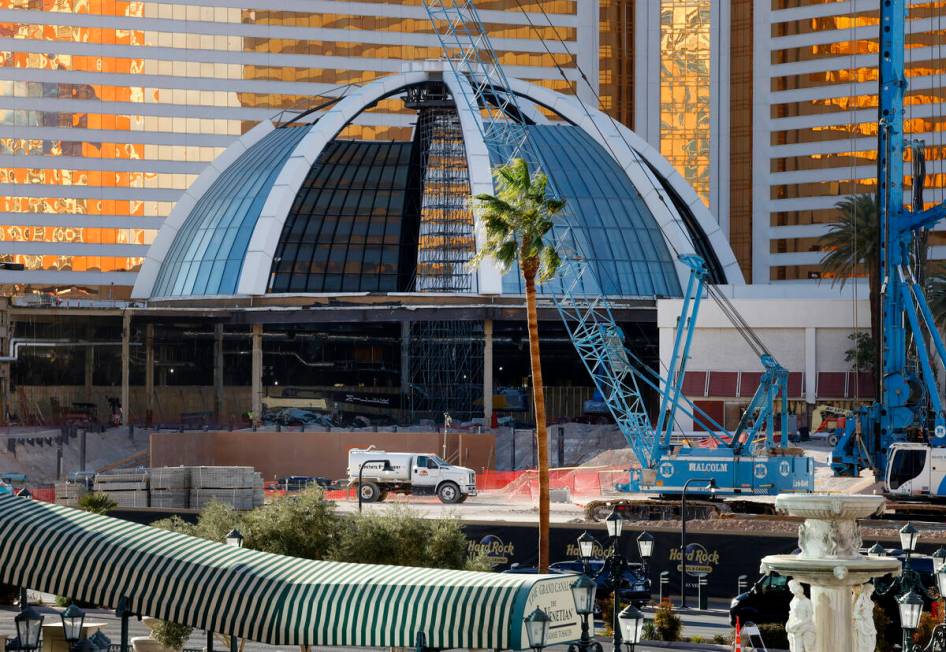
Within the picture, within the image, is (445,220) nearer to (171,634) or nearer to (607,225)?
(607,225)

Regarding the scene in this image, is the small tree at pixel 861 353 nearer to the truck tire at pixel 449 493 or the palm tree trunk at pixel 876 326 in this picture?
the palm tree trunk at pixel 876 326

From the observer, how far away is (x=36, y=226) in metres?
154

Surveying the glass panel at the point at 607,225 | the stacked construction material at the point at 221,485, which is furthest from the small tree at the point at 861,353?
the stacked construction material at the point at 221,485

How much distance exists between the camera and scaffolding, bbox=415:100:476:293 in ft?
399

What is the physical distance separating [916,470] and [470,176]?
5502 centimetres

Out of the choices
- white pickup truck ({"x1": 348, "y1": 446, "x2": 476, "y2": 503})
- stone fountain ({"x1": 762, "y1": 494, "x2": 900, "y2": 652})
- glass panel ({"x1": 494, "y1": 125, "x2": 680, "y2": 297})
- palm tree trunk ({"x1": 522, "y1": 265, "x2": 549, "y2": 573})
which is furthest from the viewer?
glass panel ({"x1": 494, "y1": 125, "x2": 680, "y2": 297})

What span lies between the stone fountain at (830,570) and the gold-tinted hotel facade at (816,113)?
130994 mm

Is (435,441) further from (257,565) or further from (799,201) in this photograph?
(799,201)

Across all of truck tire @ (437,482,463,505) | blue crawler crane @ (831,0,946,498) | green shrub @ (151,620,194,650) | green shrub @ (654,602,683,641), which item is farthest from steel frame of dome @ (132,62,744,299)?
green shrub @ (151,620,194,650)

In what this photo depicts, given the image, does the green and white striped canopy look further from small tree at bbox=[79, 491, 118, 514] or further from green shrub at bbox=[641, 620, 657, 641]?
small tree at bbox=[79, 491, 118, 514]

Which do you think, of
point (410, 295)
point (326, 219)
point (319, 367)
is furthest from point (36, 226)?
point (410, 295)

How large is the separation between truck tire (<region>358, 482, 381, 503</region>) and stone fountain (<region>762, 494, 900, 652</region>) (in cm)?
5549

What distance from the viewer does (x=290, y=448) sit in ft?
317

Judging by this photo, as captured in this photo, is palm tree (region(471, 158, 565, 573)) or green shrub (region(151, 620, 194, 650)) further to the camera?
palm tree (region(471, 158, 565, 573))
